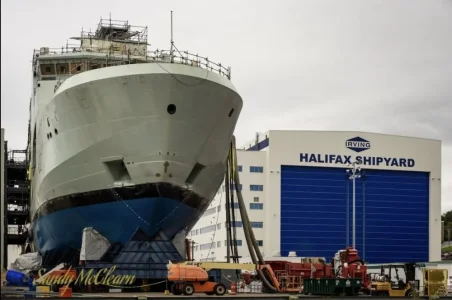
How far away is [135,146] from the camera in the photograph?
27.7 meters

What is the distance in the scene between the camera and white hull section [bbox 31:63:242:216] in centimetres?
2761

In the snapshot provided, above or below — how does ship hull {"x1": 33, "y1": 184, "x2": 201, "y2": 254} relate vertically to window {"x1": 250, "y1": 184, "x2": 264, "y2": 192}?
below

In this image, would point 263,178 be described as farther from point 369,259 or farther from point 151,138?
point 151,138

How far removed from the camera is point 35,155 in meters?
35.6

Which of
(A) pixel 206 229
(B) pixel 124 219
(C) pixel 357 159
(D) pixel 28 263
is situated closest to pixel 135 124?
(B) pixel 124 219

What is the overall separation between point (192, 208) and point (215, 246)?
51.5 m

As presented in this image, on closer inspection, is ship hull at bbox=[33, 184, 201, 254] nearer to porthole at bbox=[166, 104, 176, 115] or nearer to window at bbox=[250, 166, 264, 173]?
porthole at bbox=[166, 104, 176, 115]

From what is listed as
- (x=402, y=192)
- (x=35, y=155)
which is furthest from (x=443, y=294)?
(x=402, y=192)

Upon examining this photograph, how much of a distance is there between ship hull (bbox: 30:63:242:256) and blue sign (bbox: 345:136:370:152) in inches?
2061

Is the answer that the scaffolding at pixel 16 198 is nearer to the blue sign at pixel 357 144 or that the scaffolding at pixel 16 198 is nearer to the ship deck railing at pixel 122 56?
the ship deck railing at pixel 122 56

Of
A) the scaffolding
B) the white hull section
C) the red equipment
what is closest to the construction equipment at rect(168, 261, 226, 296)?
the white hull section

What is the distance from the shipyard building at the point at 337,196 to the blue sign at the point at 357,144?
117 mm

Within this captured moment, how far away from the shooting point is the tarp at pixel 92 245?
92.1 feet

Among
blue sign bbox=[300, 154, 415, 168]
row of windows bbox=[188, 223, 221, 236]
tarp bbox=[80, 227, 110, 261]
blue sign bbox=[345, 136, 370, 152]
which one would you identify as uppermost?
blue sign bbox=[345, 136, 370, 152]
